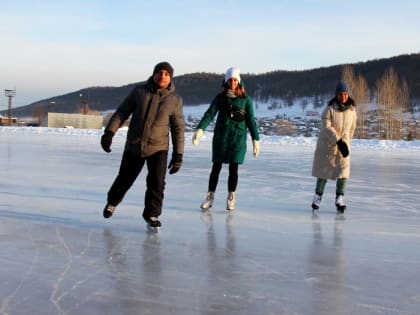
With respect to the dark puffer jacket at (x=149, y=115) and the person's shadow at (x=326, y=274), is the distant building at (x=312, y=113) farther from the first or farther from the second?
the person's shadow at (x=326, y=274)

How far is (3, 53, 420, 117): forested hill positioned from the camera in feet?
335

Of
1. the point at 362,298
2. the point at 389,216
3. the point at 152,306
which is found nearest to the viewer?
the point at 152,306

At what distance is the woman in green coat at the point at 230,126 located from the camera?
4645 mm

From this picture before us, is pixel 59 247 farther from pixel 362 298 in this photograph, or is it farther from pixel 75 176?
pixel 75 176

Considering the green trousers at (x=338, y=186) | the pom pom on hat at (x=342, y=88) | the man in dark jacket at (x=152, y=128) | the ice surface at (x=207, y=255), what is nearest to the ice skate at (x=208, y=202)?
the ice surface at (x=207, y=255)

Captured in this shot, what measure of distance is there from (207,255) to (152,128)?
1.13 metres

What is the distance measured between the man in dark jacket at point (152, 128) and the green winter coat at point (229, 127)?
0.88m

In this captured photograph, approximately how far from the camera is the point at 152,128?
12.1ft

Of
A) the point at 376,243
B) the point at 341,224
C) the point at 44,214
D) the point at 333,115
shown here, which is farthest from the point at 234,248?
the point at 333,115

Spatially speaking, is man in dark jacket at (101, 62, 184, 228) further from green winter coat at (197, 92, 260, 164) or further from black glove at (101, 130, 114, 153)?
green winter coat at (197, 92, 260, 164)

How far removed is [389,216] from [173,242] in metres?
2.28

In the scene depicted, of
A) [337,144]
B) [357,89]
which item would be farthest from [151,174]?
[357,89]

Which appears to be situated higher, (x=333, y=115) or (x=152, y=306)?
(x=333, y=115)

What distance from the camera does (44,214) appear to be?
425 centimetres
